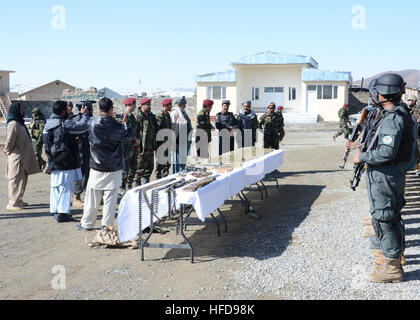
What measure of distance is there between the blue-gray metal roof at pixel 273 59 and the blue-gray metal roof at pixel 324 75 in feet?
4.95

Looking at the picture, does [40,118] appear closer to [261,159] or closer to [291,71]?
[261,159]

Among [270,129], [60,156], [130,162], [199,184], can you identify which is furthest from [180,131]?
[199,184]

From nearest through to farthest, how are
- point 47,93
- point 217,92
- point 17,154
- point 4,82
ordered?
point 17,154
point 217,92
point 4,82
point 47,93

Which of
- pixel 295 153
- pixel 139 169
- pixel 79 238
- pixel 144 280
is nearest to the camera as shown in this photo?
pixel 144 280

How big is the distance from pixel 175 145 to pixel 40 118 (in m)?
2.91

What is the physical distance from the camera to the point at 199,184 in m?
5.73

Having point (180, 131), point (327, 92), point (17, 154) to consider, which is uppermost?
point (327, 92)

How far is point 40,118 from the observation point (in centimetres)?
955

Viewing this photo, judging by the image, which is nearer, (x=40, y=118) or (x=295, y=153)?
(x=40, y=118)

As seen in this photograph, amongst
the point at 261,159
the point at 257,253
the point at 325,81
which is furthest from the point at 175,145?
the point at 325,81

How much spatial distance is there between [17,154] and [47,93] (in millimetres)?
45549

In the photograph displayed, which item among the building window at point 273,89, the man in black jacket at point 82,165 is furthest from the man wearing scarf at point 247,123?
the building window at point 273,89

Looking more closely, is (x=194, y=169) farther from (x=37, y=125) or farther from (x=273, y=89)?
(x=273, y=89)

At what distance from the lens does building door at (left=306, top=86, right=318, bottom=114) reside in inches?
1389
